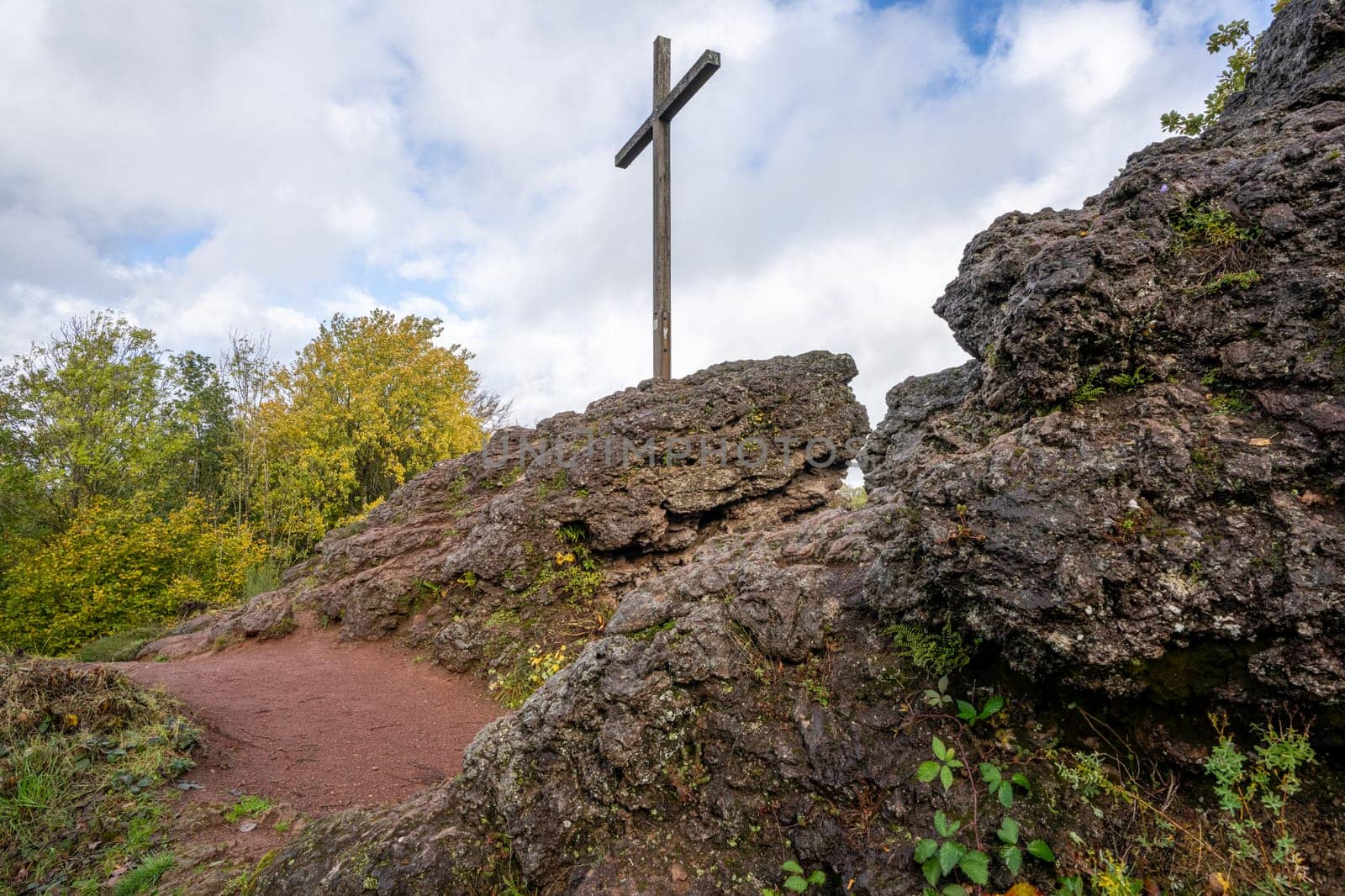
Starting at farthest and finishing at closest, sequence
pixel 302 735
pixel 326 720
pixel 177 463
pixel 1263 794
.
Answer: pixel 177 463
pixel 326 720
pixel 302 735
pixel 1263 794

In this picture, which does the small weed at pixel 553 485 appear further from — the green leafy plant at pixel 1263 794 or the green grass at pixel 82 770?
the green leafy plant at pixel 1263 794

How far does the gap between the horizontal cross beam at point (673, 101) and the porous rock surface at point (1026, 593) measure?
5939mm

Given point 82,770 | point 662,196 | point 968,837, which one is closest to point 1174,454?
point 968,837

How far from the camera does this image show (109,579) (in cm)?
1118

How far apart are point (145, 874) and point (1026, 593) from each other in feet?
15.9

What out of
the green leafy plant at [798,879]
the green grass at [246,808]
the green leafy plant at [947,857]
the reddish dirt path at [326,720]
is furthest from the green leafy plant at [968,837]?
the green grass at [246,808]

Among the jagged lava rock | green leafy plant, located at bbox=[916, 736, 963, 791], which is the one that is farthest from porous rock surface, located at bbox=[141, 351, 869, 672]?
Answer: green leafy plant, located at bbox=[916, 736, 963, 791]

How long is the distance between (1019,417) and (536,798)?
336 centimetres

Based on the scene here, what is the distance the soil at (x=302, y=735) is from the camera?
12.9ft

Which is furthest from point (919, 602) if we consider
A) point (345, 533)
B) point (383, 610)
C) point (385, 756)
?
point (345, 533)

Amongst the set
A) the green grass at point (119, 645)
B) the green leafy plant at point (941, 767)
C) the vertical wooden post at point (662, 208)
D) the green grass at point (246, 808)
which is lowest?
the green grass at point (246, 808)

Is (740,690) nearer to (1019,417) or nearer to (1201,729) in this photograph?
(1201,729)

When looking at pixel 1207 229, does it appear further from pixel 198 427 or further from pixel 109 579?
pixel 198 427

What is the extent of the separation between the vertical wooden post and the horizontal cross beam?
0.12 m
